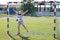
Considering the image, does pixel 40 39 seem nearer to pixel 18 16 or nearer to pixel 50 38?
pixel 50 38

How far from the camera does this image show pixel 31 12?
49000mm

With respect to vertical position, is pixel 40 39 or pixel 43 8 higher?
pixel 40 39

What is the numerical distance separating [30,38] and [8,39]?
1.24 metres

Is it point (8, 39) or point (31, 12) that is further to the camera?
point (31, 12)

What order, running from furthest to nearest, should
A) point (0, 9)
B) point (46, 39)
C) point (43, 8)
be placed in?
point (0, 9)
point (43, 8)
point (46, 39)

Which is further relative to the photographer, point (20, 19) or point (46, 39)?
point (20, 19)

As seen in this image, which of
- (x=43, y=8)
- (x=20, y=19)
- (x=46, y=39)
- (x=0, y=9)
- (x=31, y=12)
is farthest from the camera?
(x=0, y=9)

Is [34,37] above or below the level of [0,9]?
above

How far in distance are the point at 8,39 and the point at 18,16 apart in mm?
2330

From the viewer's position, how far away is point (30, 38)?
42.5 ft

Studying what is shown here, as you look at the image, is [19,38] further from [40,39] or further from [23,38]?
[40,39]

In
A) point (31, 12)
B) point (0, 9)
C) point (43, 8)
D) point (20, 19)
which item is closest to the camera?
point (20, 19)

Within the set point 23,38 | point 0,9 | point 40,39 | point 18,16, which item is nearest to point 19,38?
point 23,38

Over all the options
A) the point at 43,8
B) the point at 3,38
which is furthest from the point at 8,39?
the point at 43,8
